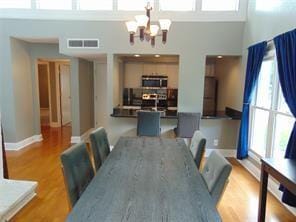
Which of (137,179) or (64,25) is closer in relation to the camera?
(137,179)

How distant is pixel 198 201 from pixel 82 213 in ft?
2.24

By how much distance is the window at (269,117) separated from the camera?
3.23m

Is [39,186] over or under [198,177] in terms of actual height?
under

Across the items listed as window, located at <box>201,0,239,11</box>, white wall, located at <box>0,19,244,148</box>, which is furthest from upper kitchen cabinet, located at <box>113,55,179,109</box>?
window, located at <box>201,0,239,11</box>

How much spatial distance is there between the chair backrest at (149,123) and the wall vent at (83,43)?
1.66m

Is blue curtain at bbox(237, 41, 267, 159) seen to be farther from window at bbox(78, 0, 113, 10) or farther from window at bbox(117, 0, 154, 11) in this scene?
window at bbox(78, 0, 113, 10)

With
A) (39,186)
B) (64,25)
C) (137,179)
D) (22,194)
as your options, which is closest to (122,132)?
(39,186)

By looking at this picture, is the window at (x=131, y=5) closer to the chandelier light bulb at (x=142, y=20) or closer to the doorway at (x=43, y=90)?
the chandelier light bulb at (x=142, y=20)

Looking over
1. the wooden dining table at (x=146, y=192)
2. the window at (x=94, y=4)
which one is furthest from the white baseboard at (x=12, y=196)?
the window at (x=94, y=4)

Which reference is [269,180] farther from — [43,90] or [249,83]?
[43,90]

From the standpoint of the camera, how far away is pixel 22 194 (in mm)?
2318

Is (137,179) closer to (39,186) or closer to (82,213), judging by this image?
(82,213)

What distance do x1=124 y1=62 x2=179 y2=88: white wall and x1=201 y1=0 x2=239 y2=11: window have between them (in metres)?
2.13

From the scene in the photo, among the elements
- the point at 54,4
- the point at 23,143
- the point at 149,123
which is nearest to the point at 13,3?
the point at 54,4
